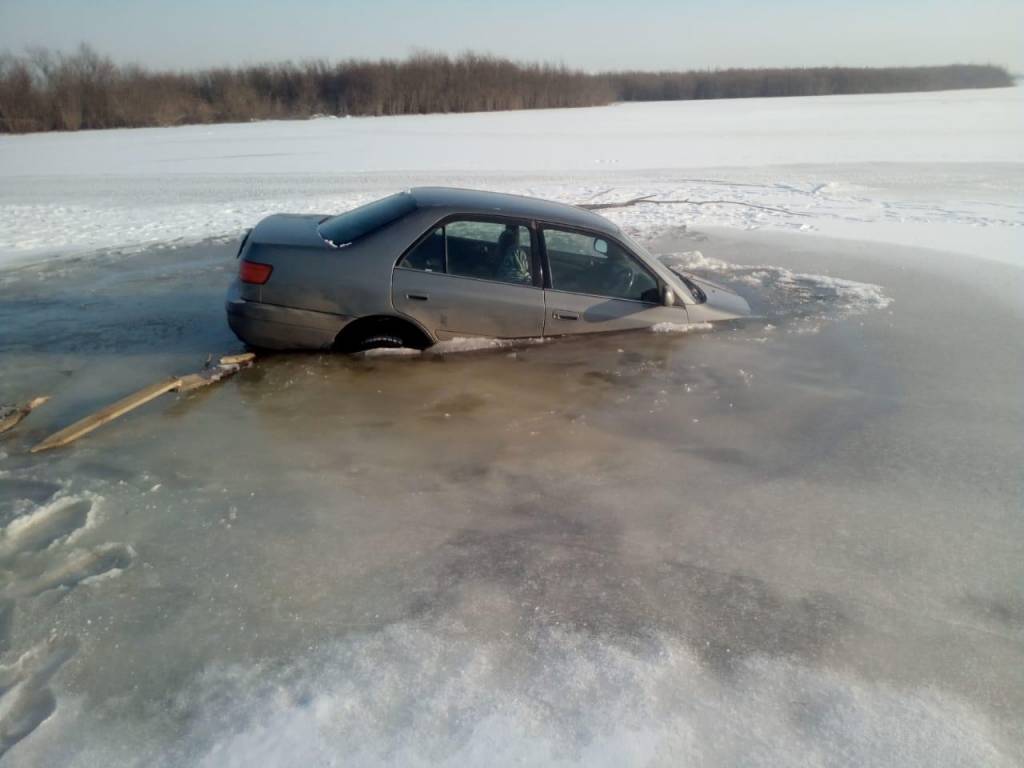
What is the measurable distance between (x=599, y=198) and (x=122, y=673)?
13260mm

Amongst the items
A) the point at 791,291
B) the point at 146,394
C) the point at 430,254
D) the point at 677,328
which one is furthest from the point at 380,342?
the point at 791,291

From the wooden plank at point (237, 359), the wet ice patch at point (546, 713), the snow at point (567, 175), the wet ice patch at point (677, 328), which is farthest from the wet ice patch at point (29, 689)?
the snow at point (567, 175)

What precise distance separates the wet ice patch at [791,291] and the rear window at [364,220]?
3417mm

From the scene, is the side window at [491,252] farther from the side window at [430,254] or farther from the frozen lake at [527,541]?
the frozen lake at [527,541]

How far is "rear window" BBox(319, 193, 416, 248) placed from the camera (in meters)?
6.28

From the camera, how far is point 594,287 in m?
6.69

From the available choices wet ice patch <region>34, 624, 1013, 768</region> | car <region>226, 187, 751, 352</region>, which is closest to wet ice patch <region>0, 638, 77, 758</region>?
wet ice patch <region>34, 624, 1013, 768</region>

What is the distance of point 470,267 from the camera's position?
635 cm

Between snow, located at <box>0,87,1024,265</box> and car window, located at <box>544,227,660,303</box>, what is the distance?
554 cm

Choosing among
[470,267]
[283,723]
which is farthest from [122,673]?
[470,267]

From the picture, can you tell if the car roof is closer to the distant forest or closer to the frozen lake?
the frozen lake

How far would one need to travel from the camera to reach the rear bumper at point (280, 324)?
610 cm

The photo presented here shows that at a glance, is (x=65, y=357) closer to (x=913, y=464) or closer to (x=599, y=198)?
(x=913, y=464)

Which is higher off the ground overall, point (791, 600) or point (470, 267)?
point (470, 267)
